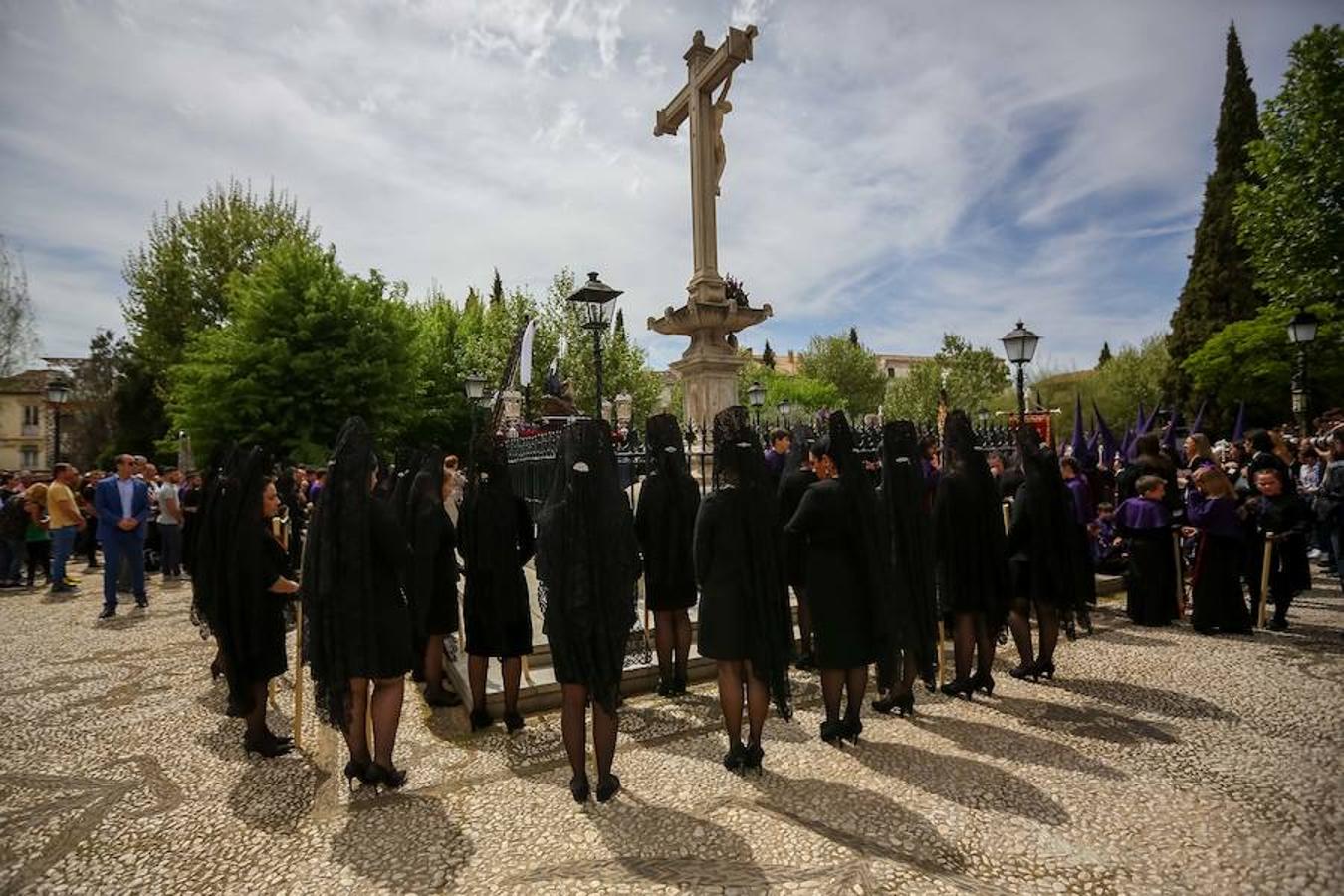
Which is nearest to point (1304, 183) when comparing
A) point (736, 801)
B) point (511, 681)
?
point (736, 801)

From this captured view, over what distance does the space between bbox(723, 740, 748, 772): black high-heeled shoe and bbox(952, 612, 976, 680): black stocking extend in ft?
7.79

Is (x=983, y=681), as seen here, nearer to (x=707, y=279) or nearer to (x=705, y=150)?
(x=707, y=279)

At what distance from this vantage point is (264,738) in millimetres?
4859

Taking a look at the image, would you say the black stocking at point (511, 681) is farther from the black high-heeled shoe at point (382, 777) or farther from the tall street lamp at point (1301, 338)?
the tall street lamp at point (1301, 338)

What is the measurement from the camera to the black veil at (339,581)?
A: 4.04 metres

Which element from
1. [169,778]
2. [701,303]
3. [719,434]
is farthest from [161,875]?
[701,303]

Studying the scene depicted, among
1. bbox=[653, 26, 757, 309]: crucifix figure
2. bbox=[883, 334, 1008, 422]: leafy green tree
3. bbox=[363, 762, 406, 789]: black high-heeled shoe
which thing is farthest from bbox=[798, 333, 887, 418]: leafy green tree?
bbox=[363, 762, 406, 789]: black high-heeled shoe

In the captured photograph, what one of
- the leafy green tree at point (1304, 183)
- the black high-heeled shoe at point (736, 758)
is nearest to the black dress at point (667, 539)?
the black high-heeled shoe at point (736, 758)

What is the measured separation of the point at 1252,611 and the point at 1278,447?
3.06 meters

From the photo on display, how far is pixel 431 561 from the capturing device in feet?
17.6

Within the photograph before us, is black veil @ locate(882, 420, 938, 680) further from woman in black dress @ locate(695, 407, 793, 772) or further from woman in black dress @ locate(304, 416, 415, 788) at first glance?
woman in black dress @ locate(304, 416, 415, 788)

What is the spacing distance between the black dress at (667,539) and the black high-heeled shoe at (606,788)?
190 cm

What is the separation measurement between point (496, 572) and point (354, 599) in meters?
1.15

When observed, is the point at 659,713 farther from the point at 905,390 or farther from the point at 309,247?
the point at 905,390
